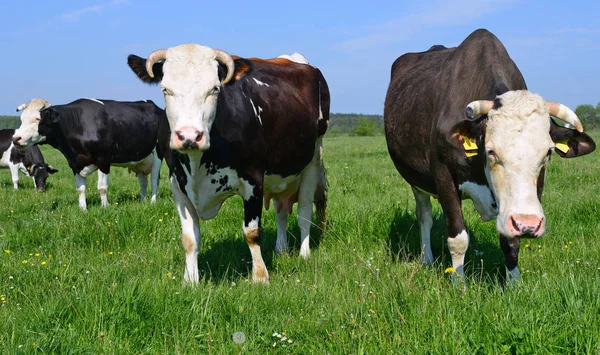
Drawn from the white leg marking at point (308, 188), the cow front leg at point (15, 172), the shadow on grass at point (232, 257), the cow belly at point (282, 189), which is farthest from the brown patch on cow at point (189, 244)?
the cow front leg at point (15, 172)

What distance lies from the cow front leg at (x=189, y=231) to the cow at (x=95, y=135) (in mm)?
6075

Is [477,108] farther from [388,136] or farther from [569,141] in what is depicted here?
[388,136]

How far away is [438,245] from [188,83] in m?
3.54

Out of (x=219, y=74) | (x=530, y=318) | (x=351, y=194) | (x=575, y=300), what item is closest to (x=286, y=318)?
(x=530, y=318)

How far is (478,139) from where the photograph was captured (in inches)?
174

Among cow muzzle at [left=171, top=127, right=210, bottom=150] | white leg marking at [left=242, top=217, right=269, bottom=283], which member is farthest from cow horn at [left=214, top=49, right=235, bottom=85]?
white leg marking at [left=242, top=217, right=269, bottom=283]

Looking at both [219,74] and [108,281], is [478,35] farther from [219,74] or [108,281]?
[108,281]

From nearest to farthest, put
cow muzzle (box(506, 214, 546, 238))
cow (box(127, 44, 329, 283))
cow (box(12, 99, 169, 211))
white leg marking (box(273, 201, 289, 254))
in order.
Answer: cow muzzle (box(506, 214, 546, 238)) → cow (box(127, 44, 329, 283)) → white leg marking (box(273, 201, 289, 254)) → cow (box(12, 99, 169, 211))

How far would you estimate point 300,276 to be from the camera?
5.36 meters

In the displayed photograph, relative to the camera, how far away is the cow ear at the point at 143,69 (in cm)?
525

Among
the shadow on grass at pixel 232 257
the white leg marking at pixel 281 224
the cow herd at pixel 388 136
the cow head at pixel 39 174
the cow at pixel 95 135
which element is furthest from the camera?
the cow head at pixel 39 174

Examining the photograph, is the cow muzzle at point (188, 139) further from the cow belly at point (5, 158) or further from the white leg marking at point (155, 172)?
the cow belly at point (5, 158)

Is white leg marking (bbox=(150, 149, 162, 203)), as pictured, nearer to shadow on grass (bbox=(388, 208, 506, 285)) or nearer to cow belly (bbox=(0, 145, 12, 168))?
cow belly (bbox=(0, 145, 12, 168))

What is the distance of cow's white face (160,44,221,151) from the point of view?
4.57 m
